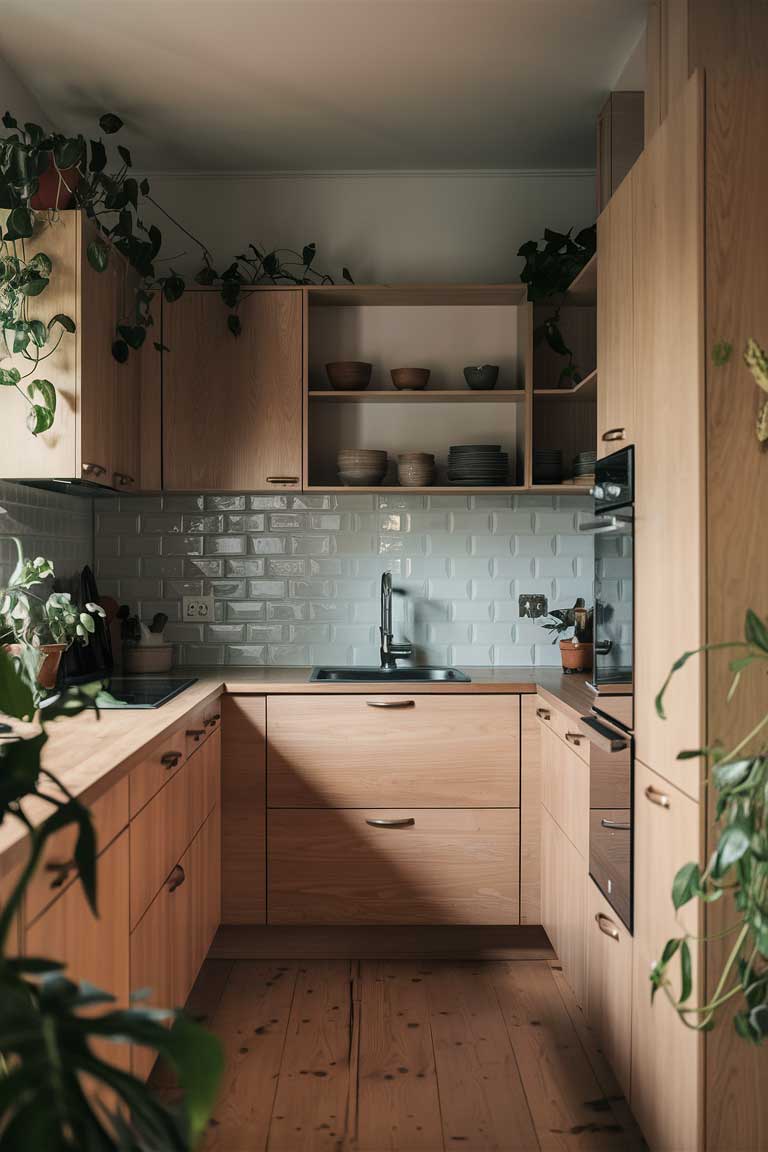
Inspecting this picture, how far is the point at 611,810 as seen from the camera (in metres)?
2.30

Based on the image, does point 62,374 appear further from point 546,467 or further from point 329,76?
point 546,467

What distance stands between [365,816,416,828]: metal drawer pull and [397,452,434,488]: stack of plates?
1176 mm

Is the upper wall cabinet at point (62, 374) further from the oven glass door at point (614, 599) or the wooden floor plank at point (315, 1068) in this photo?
the wooden floor plank at point (315, 1068)

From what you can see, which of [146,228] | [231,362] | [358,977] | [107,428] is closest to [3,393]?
[107,428]

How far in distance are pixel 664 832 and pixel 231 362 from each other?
2255 mm

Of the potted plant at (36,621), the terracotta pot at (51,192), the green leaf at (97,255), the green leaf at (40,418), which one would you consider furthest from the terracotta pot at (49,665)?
the terracotta pot at (51,192)

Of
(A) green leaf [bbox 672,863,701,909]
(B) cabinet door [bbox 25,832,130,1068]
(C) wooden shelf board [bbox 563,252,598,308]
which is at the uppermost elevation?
(C) wooden shelf board [bbox 563,252,598,308]

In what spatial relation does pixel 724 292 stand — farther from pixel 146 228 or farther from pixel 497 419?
pixel 146 228

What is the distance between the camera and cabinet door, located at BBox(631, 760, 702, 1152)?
5.85 feet

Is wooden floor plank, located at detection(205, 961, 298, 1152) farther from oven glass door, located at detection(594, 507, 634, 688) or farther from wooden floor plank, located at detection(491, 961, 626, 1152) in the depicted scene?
oven glass door, located at detection(594, 507, 634, 688)

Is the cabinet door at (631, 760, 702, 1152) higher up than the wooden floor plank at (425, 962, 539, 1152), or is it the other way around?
the cabinet door at (631, 760, 702, 1152)

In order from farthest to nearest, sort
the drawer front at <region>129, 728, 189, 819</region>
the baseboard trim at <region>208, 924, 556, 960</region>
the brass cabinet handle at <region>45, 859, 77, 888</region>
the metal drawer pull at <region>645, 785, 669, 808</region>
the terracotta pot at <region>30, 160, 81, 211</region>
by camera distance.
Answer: the baseboard trim at <region>208, 924, 556, 960</region>, the terracotta pot at <region>30, 160, 81, 211</region>, the drawer front at <region>129, 728, 189, 819</region>, the metal drawer pull at <region>645, 785, 669, 808</region>, the brass cabinet handle at <region>45, 859, 77, 888</region>

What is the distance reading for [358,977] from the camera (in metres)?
3.04

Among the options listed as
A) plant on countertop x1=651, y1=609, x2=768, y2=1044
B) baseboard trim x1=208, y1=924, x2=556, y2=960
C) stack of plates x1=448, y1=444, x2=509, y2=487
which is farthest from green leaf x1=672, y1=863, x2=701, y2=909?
stack of plates x1=448, y1=444, x2=509, y2=487
